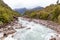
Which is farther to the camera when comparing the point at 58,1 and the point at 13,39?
the point at 58,1

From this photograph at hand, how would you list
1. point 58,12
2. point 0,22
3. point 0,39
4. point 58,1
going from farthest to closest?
point 58,1 → point 58,12 → point 0,22 → point 0,39

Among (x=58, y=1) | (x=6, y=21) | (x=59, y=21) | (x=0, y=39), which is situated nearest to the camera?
(x=0, y=39)

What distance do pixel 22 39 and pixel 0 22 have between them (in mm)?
24619

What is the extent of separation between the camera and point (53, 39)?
39.0 meters

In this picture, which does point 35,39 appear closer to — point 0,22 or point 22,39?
point 22,39

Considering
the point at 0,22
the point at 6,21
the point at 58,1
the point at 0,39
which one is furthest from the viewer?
the point at 58,1

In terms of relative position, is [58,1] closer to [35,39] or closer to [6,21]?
[6,21]

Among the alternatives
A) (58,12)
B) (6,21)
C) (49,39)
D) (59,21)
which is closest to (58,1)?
(58,12)

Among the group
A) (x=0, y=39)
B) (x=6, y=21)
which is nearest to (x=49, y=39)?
(x=0, y=39)

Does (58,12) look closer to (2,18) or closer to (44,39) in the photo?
(2,18)

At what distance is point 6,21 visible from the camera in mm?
69125

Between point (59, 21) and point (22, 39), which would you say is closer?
point (22, 39)

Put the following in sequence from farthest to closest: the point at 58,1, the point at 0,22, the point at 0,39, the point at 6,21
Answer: the point at 58,1 < the point at 6,21 < the point at 0,22 < the point at 0,39

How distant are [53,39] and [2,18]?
97.9 ft
